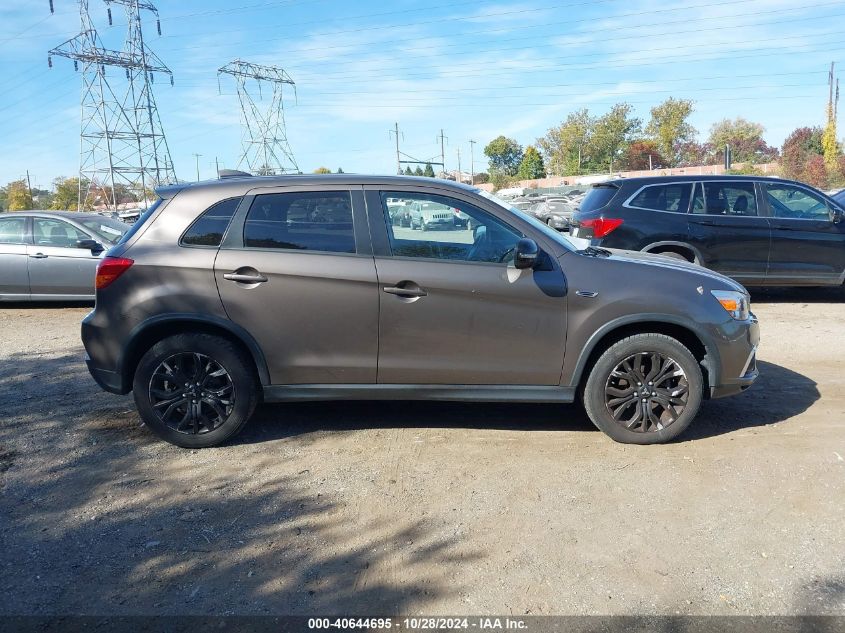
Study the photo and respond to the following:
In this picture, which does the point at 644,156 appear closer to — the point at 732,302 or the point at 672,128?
the point at 672,128

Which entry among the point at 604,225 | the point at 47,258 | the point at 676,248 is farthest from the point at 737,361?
the point at 47,258

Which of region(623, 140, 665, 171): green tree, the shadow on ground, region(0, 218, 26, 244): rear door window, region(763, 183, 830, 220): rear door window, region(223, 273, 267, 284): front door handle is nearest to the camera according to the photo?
the shadow on ground

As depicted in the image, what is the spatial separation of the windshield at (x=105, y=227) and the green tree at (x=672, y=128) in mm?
75920

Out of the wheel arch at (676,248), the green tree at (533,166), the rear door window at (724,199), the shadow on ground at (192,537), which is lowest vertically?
the shadow on ground at (192,537)

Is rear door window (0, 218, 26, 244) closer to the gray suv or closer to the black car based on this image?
the gray suv

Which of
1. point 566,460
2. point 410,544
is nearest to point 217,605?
point 410,544

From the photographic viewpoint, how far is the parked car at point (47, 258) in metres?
9.64

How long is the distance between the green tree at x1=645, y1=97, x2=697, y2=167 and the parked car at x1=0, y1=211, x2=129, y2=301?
76.7 meters

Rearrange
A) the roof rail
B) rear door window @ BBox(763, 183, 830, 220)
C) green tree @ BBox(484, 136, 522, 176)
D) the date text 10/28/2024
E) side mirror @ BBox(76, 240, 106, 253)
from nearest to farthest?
the date text 10/28/2024 < the roof rail < rear door window @ BBox(763, 183, 830, 220) < side mirror @ BBox(76, 240, 106, 253) < green tree @ BBox(484, 136, 522, 176)

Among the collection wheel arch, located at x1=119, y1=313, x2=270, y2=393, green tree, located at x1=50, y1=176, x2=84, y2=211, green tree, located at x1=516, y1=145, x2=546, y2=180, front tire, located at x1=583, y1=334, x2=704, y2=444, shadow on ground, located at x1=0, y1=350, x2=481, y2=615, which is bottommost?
shadow on ground, located at x1=0, y1=350, x2=481, y2=615

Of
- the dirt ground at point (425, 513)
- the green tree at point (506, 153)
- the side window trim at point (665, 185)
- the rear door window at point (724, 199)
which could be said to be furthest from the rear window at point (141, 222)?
the green tree at point (506, 153)

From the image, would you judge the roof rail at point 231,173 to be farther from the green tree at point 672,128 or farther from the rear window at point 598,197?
the green tree at point 672,128

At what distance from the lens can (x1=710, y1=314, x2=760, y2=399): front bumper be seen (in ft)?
14.2

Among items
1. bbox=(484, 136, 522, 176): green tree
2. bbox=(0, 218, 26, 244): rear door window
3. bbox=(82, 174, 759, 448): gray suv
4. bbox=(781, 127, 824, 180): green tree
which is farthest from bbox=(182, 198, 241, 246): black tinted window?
bbox=(484, 136, 522, 176): green tree
